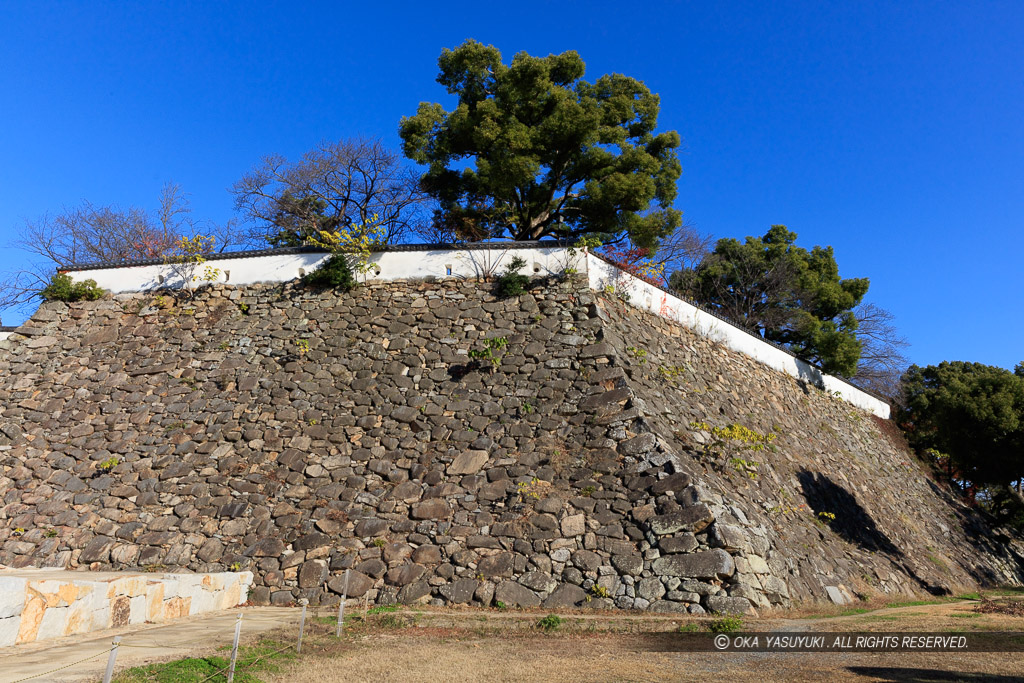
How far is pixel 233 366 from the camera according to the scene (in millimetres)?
14383

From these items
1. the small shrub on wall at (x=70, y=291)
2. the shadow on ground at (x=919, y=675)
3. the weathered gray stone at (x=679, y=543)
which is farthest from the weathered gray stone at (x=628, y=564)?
the small shrub on wall at (x=70, y=291)

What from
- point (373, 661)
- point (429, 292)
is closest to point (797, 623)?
point (373, 661)

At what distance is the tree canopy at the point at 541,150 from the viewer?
17.2 meters

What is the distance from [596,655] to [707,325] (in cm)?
1206

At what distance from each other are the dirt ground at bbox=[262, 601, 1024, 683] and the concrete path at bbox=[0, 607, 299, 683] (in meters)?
1.02

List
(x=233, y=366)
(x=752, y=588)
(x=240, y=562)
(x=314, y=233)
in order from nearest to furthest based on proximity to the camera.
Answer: (x=752, y=588) → (x=240, y=562) → (x=233, y=366) → (x=314, y=233)

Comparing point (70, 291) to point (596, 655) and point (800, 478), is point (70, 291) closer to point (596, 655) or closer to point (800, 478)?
point (596, 655)

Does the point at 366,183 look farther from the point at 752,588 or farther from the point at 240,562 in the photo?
the point at 752,588

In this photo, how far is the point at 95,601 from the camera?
23.2 feet

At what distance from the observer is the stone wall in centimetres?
611

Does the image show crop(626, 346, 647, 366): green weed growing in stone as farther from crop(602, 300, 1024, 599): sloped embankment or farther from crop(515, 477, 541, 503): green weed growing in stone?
crop(515, 477, 541, 503): green weed growing in stone

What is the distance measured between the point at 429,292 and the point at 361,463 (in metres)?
4.86

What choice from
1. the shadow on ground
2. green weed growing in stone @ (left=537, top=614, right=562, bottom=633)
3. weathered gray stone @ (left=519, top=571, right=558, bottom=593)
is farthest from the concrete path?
the shadow on ground

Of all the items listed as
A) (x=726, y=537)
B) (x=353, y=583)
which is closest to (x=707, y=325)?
(x=726, y=537)
